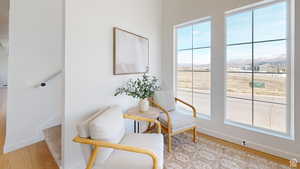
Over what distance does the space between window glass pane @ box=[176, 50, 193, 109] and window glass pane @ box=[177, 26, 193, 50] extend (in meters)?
0.13

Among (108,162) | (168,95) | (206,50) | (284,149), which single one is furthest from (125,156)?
(206,50)

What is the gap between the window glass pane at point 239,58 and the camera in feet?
7.72

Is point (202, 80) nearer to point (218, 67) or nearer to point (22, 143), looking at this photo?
point (218, 67)

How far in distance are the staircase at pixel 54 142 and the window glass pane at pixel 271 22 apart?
130 inches

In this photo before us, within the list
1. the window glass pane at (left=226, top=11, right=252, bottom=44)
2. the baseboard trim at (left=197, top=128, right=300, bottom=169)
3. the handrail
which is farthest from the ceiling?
the baseboard trim at (left=197, top=128, right=300, bottom=169)

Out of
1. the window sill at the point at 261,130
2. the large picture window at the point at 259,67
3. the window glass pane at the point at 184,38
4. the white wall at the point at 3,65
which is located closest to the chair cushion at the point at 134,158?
the window sill at the point at 261,130

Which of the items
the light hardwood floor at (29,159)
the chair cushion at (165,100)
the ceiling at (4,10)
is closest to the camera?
the light hardwood floor at (29,159)

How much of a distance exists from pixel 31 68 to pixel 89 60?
51.1 inches

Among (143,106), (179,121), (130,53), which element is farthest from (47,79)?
(179,121)

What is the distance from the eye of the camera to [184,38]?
3.16 meters

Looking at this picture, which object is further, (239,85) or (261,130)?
(239,85)

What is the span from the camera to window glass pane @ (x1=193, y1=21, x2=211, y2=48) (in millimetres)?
2760

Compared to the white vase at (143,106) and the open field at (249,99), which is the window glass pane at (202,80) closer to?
the open field at (249,99)

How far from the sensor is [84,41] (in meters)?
1.76
